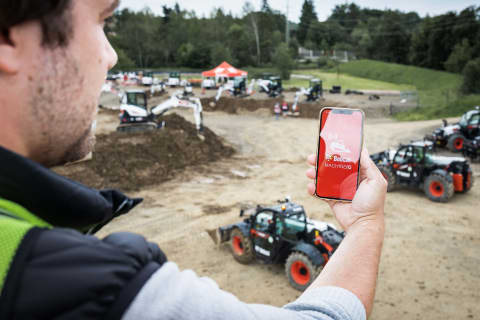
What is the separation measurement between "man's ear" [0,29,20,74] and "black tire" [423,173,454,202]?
11.8 m

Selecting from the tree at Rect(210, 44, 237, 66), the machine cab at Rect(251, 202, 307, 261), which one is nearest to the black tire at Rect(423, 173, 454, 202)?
the machine cab at Rect(251, 202, 307, 261)

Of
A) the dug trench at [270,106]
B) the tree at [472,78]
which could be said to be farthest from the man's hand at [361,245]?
the tree at [472,78]

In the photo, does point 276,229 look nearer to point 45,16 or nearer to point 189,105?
point 45,16

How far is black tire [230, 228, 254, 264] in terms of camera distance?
735cm

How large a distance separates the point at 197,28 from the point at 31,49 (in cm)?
6469

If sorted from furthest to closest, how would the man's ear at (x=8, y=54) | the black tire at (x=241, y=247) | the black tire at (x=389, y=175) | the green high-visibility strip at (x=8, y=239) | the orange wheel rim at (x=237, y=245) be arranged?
1. the black tire at (x=389, y=175)
2. the orange wheel rim at (x=237, y=245)
3. the black tire at (x=241, y=247)
4. the man's ear at (x=8, y=54)
5. the green high-visibility strip at (x=8, y=239)

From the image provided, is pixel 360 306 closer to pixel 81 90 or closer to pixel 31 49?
pixel 81 90

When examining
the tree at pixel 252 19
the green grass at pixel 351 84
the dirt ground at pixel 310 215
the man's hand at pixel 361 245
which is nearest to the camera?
the man's hand at pixel 361 245

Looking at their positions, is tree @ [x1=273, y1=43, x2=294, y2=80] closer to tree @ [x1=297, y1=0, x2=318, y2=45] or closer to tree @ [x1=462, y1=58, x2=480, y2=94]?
tree @ [x1=462, y1=58, x2=480, y2=94]

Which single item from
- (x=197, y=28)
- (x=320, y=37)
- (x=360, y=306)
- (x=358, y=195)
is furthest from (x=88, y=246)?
(x=320, y=37)

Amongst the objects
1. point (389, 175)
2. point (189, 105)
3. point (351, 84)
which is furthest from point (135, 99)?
point (351, 84)

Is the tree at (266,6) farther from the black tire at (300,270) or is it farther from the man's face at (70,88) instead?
the man's face at (70,88)

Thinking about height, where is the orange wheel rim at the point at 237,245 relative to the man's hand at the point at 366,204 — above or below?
below

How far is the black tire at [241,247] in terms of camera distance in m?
7.35
